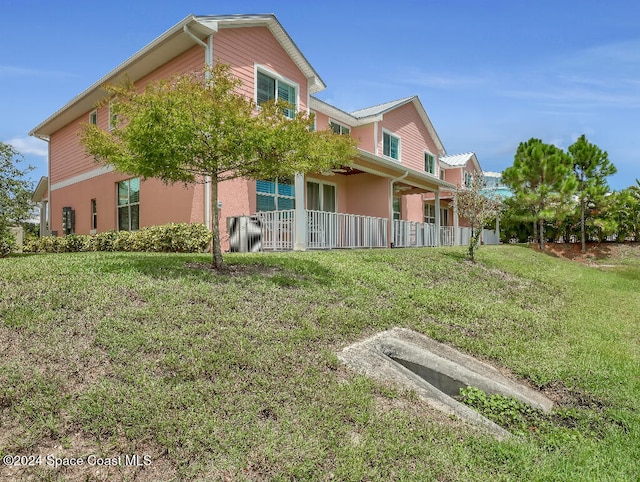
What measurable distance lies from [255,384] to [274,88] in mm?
11913

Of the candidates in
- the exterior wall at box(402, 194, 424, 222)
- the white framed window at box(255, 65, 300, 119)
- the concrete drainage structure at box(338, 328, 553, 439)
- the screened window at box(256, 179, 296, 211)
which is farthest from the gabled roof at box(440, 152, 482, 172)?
the concrete drainage structure at box(338, 328, 553, 439)

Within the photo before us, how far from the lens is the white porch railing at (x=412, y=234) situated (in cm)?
1566

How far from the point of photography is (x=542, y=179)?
20922 millimetres

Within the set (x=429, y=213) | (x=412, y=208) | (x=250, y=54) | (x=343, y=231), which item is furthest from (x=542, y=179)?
(x=250, y=54)

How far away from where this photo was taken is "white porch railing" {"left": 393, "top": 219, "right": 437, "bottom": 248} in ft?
51.4

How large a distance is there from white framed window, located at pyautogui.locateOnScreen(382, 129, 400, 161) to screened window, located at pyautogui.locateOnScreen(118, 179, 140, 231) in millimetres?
11440

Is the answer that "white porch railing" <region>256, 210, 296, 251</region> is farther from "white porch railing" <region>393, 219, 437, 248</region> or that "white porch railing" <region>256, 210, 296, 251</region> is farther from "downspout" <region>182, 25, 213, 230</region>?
"white porch railing" <region>393, 219, 437, 248</region>

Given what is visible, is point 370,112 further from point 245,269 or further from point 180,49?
point 245,269

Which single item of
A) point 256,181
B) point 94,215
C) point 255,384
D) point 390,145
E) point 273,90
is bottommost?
point 255,384

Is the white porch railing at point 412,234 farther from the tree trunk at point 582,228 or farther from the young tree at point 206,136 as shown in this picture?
the tree trunk at point 582,228

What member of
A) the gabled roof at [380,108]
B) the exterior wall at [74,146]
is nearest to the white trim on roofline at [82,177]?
the exterior wall at [74,146]

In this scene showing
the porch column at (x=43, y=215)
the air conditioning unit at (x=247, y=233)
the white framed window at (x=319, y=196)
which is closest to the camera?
the air conditioning unit at (x=247, y=233)

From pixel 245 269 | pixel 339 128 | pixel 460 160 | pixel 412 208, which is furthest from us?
pixel 460 160

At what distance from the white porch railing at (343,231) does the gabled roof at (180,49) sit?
5.65 metres
